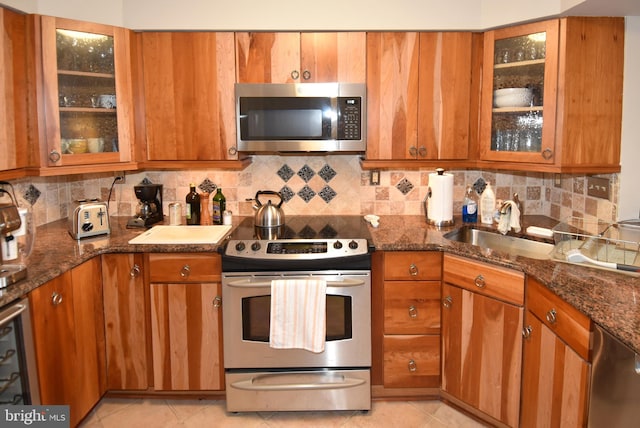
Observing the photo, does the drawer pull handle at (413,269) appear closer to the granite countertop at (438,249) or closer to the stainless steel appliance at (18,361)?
the granite countertop at (438,249)

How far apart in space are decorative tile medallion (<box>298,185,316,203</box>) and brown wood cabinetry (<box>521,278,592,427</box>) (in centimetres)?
153

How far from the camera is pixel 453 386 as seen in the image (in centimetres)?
277

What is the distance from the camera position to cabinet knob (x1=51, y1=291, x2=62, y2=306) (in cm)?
229

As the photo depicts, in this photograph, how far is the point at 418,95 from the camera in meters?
3.01

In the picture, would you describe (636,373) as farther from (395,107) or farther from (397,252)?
(395,107)

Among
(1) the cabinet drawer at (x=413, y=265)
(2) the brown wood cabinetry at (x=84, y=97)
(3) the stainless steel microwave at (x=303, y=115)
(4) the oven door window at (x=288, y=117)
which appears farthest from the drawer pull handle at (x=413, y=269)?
(2) the brown wood cabinetry at (x=84, y=97)

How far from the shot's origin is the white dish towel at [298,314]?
8.63 ft

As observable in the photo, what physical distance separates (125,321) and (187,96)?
1259 mm

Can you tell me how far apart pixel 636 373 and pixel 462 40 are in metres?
1.99

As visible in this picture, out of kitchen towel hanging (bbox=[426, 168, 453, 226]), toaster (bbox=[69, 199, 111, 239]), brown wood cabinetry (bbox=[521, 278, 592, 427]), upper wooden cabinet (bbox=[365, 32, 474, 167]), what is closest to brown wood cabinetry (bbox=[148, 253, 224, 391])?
toaster (bbox=[69, 199, 111, 239])

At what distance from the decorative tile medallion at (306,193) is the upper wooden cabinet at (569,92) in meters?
1.27

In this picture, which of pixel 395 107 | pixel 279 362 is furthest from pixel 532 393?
pixel 395 107

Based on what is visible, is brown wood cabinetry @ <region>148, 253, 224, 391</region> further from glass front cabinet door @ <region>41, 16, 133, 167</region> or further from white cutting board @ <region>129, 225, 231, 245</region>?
glass front cabinet door @ <region>41, 16, 133, 167</region>

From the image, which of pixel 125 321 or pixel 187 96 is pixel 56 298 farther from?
pixel 187 96
